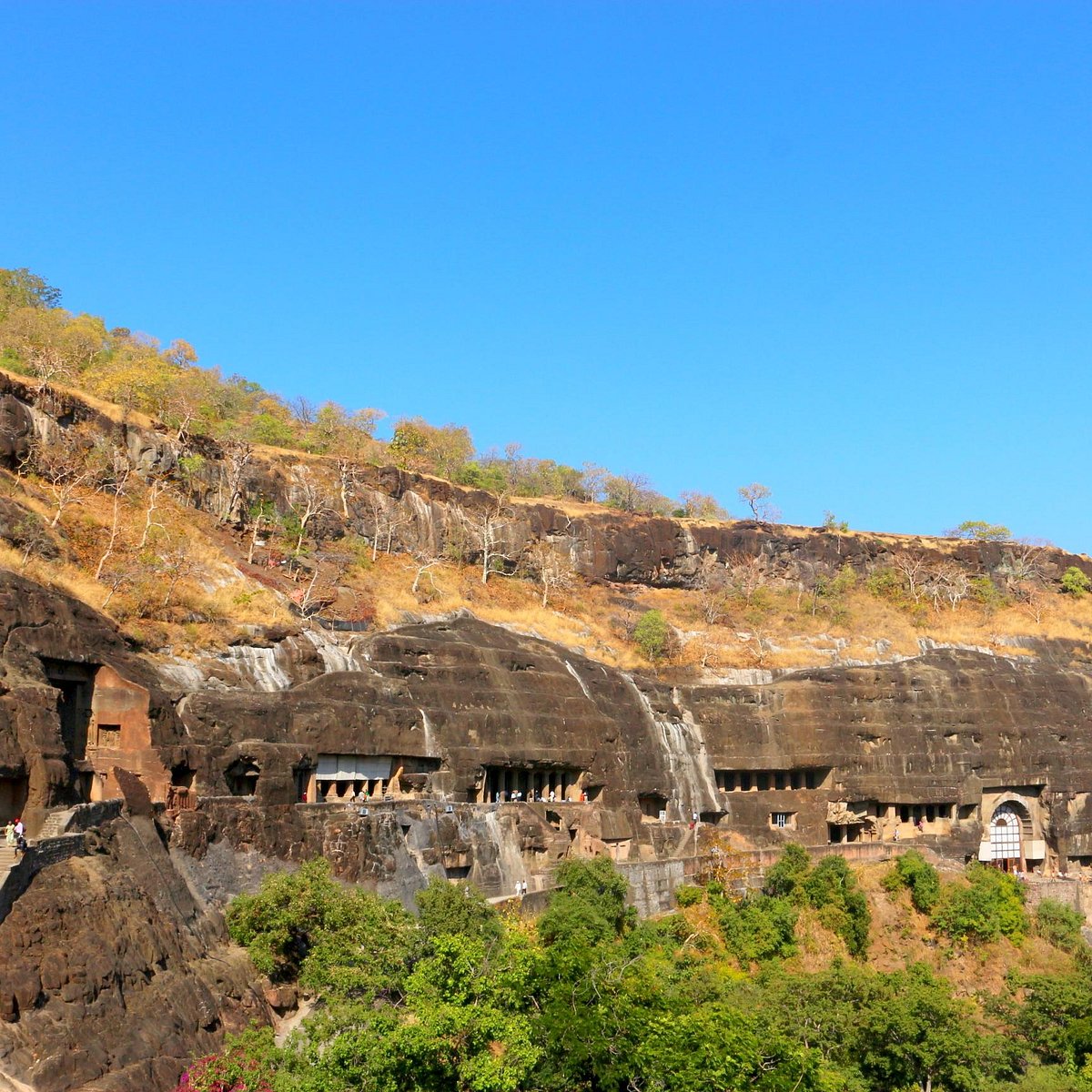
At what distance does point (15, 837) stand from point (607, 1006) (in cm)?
1218

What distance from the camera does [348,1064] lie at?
2108 centimetres

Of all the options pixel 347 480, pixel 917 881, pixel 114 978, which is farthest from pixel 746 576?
pixel 114 978

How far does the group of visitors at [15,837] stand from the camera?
79.7 feet

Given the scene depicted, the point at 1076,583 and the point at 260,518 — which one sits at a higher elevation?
the point at 1076,583

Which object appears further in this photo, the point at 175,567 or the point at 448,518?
the point at 448,518

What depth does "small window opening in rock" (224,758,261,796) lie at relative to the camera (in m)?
35.0

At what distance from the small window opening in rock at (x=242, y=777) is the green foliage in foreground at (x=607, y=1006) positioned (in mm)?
4429

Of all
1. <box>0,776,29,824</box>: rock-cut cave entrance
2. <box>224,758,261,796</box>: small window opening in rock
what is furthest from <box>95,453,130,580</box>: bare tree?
<box>0,776,29,824</box>: rock-cut cave entrance

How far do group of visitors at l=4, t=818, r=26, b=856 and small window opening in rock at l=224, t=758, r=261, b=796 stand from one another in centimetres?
914

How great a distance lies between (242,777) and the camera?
3562 centimetres

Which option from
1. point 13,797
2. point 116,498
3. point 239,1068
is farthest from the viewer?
point 116,498

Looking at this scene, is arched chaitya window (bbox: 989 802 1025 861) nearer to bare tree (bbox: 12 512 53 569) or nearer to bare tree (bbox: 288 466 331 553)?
bare tree (bbox: 288 466 331 553)

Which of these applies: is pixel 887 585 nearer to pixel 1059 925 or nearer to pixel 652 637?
pixel 652 637

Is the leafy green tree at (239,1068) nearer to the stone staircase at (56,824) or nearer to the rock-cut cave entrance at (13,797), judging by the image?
the stone staircase at (56,824)
